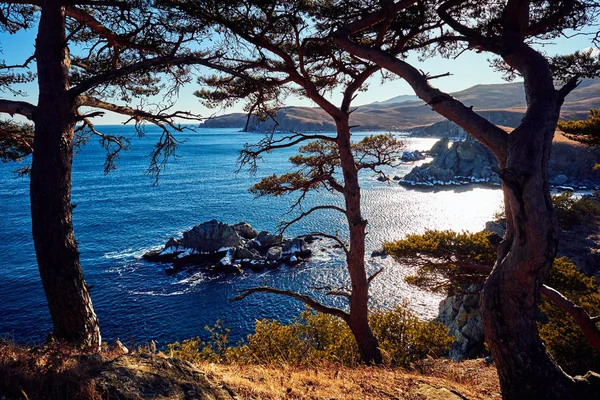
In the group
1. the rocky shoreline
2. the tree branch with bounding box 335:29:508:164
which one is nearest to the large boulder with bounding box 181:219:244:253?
the rocky shoreline

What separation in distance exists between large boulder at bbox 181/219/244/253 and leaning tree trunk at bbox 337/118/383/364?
29808mm

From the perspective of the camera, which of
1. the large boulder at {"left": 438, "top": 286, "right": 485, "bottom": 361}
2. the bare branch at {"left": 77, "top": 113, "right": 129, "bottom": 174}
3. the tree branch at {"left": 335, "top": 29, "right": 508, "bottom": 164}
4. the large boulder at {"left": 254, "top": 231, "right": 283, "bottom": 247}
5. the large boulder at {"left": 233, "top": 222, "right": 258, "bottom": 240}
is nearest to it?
the tree branch at {"left": 335, "top": 29, "right": 508, "bottom": 164}

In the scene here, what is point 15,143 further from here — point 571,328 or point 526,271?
point 571,328

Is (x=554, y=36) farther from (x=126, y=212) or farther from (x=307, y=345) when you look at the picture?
(x=126, y=212)

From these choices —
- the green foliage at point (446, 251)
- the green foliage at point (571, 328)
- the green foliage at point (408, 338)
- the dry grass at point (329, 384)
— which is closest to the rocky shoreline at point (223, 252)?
the green foliage at point (408, 338)

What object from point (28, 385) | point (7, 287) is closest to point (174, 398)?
point (28, 385)

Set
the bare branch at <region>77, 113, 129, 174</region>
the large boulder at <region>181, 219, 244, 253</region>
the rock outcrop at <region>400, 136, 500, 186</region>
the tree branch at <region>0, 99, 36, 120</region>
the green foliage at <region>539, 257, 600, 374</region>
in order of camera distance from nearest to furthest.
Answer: the tree branch at <region>0, 99, 36, 120</region>, the bare branch at <region>77, 113, 129, 174</region>, the green foliage at <region>539, 257, 600, 374</region>, the large boulder at <region>181, 219, 244, 253</region>, the rock outcrop at <region>400, 136, 500, 186</region>

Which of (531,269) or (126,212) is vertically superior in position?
(531,269)

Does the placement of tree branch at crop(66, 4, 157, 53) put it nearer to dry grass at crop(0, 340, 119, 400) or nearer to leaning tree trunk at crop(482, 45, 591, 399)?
dry grass at crop(0, 340, 119, 400)

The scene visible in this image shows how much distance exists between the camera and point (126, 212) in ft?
156

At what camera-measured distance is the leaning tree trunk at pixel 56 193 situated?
17.2ft

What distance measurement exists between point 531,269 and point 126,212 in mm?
52037

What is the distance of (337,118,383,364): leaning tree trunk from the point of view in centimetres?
808

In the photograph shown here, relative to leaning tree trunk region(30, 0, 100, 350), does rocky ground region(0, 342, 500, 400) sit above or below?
below
